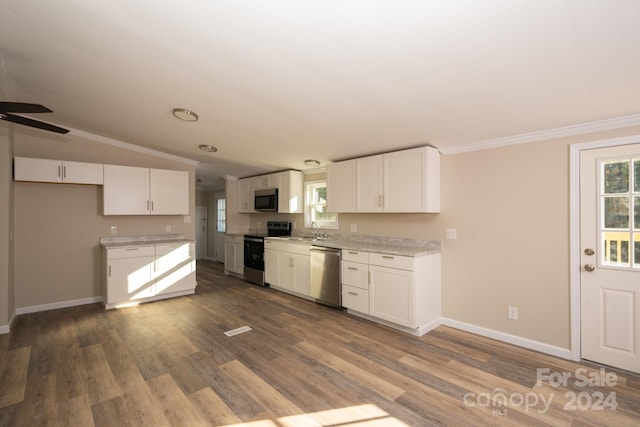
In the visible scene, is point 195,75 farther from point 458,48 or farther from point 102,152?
point 102,152

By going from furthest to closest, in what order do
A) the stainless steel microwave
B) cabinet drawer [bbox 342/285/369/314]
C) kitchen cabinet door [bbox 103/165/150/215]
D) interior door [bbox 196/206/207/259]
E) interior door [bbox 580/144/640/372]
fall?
interior door [bbox 196/206/207/259] < the stainless steel microwave < kitchen cabinet door [bbox 103/165/150/215] < cabinet drawer [bbox 342/285/369/314] < interior door [bbox 580/144/640/372]

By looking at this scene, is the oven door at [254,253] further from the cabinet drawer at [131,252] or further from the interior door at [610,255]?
the interior door at [610,255]

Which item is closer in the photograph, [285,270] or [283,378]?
[283,378]

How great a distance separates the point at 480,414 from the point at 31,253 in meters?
5.46

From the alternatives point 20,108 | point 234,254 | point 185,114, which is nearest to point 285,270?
point 234,254

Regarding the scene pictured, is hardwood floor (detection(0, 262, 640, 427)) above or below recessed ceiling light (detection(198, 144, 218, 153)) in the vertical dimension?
below

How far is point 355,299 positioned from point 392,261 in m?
0.77

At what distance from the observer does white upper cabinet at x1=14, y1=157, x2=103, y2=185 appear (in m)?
3.58

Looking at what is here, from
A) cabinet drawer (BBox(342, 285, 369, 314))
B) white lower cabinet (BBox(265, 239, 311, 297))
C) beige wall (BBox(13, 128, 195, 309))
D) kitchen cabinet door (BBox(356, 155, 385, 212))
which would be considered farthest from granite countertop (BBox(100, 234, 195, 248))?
kitchen cabinet door (BBox(356, 155, 385, 212))

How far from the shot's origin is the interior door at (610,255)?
2312 mm

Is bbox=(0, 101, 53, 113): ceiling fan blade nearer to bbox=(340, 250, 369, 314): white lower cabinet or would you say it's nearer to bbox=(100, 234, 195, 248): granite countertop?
bbox=(100, 234, 195, 248): granite countertop

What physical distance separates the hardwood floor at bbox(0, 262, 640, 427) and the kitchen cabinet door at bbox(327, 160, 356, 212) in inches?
62.2

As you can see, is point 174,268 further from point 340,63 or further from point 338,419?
point 340,63

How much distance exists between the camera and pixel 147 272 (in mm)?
4207
